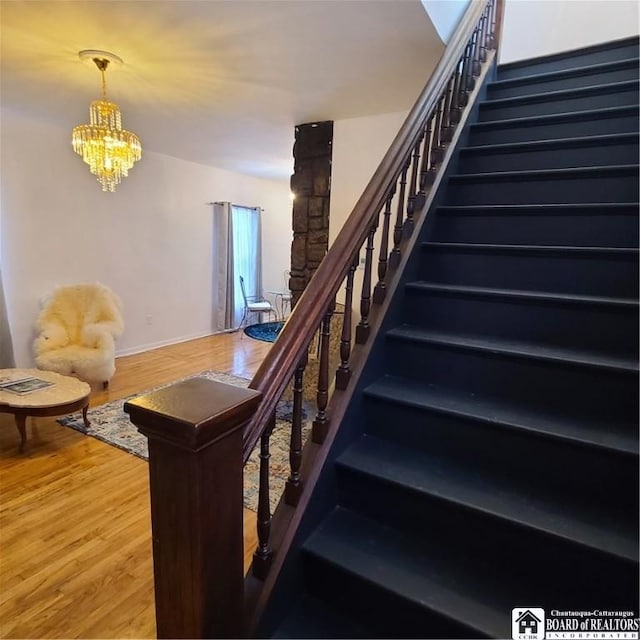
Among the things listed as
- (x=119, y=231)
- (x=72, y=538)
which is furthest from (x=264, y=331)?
(x=72, y=538)

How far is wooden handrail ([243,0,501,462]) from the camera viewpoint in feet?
3.49

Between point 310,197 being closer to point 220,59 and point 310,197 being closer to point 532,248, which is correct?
point 220,59

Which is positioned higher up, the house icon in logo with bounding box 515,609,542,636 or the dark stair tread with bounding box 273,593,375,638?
the house icon in logo with bounding box 515,609,542,636

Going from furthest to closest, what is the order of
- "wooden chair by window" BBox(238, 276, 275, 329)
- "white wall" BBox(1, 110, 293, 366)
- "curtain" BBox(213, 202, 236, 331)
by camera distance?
"wooden chair by window" BBox(238, 276, 275, 329) < "curtain" BBox(213, 202, 236, 331) < "white wall" BBox(1, 110, 293, 366)

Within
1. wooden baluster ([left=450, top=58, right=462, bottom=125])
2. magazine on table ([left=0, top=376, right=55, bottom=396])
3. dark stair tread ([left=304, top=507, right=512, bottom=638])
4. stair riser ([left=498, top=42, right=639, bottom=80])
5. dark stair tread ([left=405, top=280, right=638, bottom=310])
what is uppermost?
stair riser ([left=498, top=42, right=639, bottom=80])

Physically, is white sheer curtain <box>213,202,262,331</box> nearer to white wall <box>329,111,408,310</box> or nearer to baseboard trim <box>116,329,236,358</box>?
baseboard trim <box>116,329,236,358</box>

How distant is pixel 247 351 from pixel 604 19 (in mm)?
4926

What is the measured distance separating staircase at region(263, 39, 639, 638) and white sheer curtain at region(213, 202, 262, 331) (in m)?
4.49

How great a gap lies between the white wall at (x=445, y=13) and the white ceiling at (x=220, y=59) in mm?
43

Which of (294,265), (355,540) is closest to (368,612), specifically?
(355,540)

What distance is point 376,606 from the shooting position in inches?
45.2

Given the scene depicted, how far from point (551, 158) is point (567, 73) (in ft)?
2.91

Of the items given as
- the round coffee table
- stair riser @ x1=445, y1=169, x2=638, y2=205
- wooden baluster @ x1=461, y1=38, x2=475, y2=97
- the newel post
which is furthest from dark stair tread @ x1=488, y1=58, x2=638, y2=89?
the round coffee table

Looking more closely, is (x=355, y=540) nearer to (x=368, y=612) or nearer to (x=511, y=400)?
(x=368, y=612)
